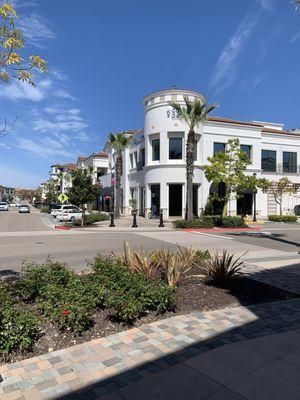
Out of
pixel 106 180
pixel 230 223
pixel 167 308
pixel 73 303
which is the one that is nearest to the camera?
pixel 73 303

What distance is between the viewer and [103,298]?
5.52 metres

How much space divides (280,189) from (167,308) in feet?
113

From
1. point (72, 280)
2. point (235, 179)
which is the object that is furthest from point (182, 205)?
point (72, 280)

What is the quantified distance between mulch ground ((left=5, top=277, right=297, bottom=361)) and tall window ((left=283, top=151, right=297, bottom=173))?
35.8 m

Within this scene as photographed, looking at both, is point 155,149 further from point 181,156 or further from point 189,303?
point 189,303

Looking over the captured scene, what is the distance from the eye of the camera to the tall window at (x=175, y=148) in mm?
33875

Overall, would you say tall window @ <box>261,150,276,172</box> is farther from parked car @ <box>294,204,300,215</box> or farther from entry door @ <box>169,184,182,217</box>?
entry door @ <box>169,184,182,217</box>

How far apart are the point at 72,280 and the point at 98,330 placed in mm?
1387

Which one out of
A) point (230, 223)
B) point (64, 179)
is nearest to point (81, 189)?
point (230, 223)

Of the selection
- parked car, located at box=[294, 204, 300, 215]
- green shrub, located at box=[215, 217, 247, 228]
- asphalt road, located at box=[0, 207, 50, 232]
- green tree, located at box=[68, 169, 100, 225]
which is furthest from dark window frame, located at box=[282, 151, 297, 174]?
asphalt road, located at box=[0, 207, 50, 232]

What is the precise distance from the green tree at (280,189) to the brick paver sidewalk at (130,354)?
1296 inches

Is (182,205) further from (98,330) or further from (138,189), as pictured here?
(98,330)

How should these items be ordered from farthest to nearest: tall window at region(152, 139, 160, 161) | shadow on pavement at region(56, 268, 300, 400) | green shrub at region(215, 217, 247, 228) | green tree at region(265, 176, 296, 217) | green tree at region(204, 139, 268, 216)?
green tree at region(265, 176, 296, 217), tall window at region(152, 139, 160, 161), green tree at region(204, 139, 268, 216), green shrub at region(215, 217, 247, 228), shadow on pavement at region(56, 268, 300, 400)

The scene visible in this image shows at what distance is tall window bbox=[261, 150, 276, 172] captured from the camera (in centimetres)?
3943
